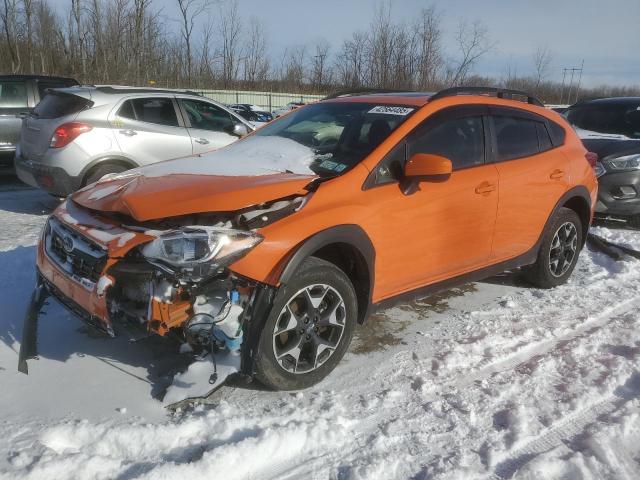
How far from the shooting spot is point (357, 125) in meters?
3.82

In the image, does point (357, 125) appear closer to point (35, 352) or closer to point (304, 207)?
point (304, 207)

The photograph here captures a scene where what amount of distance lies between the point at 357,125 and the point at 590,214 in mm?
2708

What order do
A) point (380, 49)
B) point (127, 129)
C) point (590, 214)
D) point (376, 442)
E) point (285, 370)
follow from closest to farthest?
point (376, 442), point (285, 370), point (590, 214), point (127, 129), point (380, 49)

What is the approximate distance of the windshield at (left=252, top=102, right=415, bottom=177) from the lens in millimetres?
3490

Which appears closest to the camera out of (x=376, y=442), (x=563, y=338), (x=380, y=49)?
(x=376, y=442)

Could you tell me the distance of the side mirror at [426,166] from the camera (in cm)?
333

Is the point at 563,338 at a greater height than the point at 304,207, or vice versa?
the point at 304,207

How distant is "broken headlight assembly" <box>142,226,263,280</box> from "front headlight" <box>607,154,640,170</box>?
6.41 m

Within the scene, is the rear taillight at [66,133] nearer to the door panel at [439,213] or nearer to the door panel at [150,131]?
the door panel at [150,131]

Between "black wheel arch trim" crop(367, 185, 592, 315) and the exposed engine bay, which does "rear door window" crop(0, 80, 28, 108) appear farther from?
"black wheel arch trim" crop(367, 185, 592, 315)

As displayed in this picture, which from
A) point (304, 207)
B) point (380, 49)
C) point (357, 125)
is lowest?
point (304, 207)

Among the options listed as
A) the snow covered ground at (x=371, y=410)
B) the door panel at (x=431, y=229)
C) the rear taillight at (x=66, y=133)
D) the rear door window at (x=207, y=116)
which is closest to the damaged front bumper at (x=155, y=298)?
the snow covered ground at (x=371, y=410)

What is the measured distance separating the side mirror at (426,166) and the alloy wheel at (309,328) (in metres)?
0.89

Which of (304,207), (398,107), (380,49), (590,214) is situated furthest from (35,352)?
(380,49)
